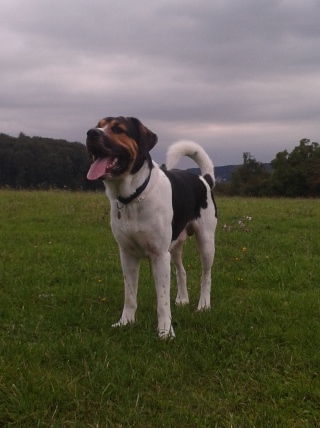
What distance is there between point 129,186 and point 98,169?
0.32 m

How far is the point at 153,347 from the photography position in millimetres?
3982

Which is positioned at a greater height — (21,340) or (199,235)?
(199,235)

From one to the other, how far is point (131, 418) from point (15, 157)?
119 ft

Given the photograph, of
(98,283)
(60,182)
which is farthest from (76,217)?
(60,182)

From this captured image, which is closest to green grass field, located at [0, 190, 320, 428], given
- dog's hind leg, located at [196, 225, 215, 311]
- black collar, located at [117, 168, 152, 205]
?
dog's hind leg, located at [196, 225, 215, 311]

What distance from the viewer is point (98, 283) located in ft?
18.7

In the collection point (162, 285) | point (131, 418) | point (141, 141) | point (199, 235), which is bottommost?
point (131, 418)

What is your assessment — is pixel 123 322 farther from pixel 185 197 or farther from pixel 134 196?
pixel 185 197

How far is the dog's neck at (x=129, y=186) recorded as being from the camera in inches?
159

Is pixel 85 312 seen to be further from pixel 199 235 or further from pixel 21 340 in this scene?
pixel 199 235

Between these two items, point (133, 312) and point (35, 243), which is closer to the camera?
point (133, 312)

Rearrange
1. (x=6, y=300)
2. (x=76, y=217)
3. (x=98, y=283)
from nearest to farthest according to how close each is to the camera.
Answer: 1. (x=6, y=300)
2. (x=98, y=283)
3. (x=76, y=217)

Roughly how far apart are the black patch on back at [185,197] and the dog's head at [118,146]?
55 cm

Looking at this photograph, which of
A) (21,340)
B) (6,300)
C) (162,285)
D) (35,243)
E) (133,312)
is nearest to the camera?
(21,340)
